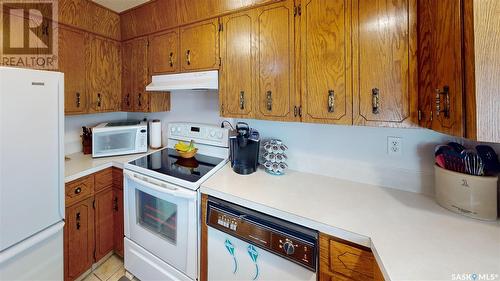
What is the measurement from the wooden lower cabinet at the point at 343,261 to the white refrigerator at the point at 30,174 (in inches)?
63.4

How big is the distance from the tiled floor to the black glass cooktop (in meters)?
1.01

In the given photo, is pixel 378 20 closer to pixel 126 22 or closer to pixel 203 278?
pixel 203 278

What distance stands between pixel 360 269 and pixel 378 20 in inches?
47.4

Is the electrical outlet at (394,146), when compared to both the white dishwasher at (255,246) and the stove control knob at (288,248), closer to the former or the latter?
the white dishwasher at (255,246)

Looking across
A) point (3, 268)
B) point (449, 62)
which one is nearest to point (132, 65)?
point (3, 268)

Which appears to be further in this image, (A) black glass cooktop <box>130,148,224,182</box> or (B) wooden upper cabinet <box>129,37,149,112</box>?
(B) wooden upper cabinet <box>129,37,149,112</box>

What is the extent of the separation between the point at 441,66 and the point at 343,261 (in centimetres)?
93

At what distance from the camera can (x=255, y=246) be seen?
3.79 feet

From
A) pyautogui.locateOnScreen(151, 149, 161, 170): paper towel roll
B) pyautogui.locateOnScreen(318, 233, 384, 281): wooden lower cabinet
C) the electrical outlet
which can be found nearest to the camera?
pyautogui.locateOnScreen(318, 233, 384, 281): wooden lower cabinet

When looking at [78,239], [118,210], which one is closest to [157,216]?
[118,210]

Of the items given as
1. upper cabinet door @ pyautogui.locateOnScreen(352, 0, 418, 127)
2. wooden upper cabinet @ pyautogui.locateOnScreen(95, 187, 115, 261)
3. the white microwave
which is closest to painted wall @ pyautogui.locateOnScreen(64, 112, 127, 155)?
the white microwave

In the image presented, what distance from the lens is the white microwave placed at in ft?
6.60
